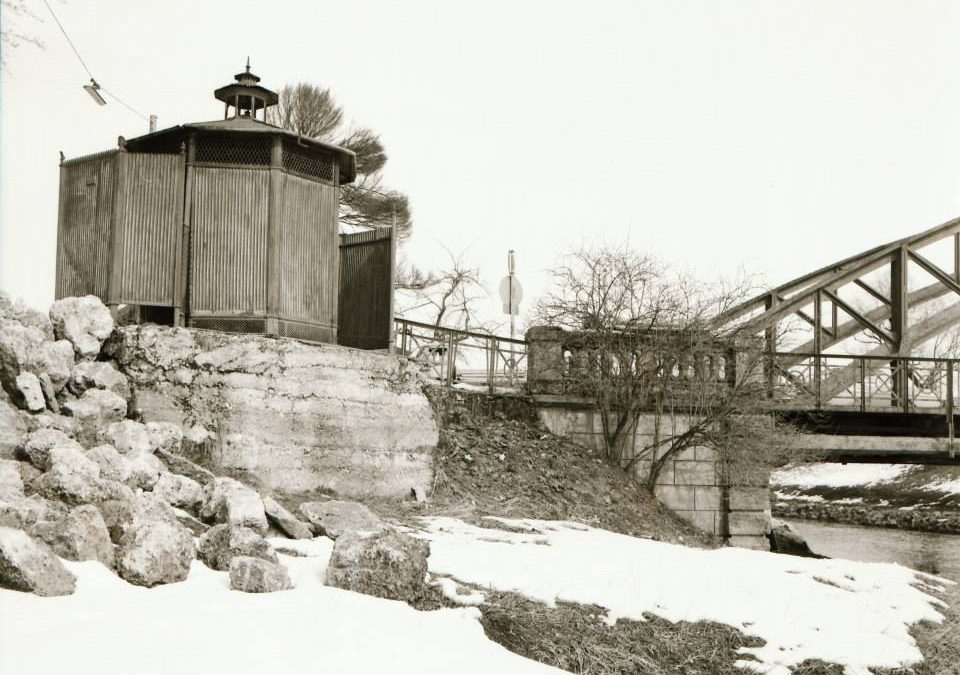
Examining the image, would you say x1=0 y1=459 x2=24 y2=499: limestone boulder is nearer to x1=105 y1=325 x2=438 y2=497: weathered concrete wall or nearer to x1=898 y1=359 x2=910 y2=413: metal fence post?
x1=105 y1=325 x2=438 y2=497: weathered concrete wall

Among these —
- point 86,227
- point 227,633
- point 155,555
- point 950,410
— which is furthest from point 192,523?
point 950,410

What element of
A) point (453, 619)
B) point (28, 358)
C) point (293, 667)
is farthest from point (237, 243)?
point (293, 667)

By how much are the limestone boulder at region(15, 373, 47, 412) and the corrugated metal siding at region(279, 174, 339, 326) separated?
3.29 metres

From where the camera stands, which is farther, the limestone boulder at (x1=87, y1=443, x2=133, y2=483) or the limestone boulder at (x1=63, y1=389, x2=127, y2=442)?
the limestone boulder at (x1=63, y1=389, x2=127, y2=442)

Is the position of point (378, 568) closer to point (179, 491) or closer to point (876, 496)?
point (179, 491)

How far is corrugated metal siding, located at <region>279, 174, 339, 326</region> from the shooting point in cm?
1228

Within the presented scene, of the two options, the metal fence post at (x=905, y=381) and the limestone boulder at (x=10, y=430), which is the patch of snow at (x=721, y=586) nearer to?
the limestone boulder at (x=10, y=430)

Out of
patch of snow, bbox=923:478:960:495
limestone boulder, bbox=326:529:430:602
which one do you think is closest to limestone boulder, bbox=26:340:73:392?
limestone boulder, bbox=326:529:430:602

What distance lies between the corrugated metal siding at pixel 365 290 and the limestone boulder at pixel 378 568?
6339 millimetres

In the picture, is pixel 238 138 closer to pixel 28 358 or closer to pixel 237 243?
pixel 237 243

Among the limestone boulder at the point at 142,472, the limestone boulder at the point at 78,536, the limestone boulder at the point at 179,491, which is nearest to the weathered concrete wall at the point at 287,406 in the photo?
the limestone boulder at the point at 142,472

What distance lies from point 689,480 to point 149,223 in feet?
31.4

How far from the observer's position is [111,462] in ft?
27.4

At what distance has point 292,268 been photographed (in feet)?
40.6
